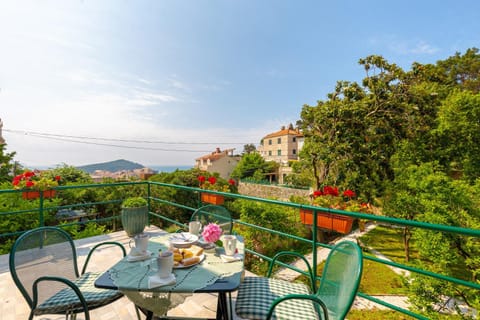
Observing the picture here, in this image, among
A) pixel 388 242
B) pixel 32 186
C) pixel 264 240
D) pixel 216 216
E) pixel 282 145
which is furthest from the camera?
pixel 282 145

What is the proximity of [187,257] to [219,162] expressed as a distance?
3536 cm

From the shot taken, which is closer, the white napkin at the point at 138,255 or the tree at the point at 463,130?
the white napkin at the point at 138,255

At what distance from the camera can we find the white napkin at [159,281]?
114 centimetres

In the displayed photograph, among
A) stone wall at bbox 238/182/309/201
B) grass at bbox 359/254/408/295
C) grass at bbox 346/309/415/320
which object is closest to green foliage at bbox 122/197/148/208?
grass at bbox 346/309/415/320

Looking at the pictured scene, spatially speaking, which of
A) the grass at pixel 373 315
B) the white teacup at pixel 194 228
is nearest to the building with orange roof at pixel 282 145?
the grass at pixel 373 315

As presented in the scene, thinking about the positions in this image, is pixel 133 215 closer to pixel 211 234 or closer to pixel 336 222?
pixel 211 234

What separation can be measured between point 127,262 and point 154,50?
23.7ft

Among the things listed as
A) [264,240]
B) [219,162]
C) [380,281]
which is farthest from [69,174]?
[219,162]

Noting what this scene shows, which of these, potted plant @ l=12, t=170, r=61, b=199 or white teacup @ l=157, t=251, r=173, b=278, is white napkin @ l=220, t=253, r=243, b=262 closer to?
white teacup @ l=157, t=251, r=173, b=278

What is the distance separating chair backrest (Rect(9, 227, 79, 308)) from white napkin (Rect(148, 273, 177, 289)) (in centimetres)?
78

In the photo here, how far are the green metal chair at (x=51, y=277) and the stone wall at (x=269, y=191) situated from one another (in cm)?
1745

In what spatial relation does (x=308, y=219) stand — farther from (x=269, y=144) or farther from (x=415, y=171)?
(x=269, y=144)

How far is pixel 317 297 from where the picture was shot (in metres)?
1.33

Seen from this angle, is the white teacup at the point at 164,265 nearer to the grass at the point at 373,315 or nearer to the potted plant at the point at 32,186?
the potted plant at the point at 32,186
